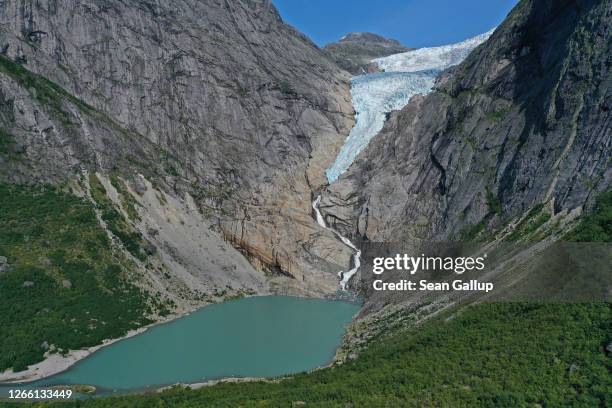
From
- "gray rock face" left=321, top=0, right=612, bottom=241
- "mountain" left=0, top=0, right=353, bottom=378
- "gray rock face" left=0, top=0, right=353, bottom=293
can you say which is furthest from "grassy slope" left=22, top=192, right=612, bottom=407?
"gray rock face" left=0, top=0, right=353, bottom=293

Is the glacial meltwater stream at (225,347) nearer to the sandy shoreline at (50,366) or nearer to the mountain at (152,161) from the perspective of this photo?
the sandy shoreline at (50,366)

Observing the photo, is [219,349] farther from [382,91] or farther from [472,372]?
[382,91]

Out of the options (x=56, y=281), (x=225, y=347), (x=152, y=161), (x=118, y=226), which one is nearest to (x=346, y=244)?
(x=118, y=226)

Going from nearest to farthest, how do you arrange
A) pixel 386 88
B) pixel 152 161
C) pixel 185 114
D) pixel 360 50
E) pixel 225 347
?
pixel 225 347
pixel 152 161
pixel 185 114
pixel 386 88
pixel 360 50

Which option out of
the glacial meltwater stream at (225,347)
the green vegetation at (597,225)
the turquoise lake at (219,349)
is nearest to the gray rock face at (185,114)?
the glacial meltwater stream at (225,347)

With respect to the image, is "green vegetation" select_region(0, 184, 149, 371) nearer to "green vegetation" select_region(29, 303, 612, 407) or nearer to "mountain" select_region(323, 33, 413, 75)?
"green vegetation" select_region(29, 303, 612, 407)
